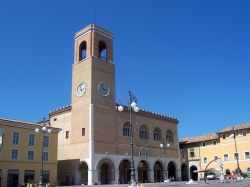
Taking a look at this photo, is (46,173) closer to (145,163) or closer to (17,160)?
(17,160)

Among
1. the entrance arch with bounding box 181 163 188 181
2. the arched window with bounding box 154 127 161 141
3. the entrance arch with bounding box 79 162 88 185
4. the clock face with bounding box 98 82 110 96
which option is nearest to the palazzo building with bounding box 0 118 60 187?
the entrance arch with bounding box 79 162 88 185

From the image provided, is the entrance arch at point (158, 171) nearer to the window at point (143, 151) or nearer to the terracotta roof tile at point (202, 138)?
the window at point (143, 151)

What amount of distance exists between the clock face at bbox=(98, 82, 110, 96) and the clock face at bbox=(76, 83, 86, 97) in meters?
2.34

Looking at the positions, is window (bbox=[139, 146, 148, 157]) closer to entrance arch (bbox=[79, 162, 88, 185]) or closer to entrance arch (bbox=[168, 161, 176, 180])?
entrance arch (bbox=[168, 161, 176, 180])

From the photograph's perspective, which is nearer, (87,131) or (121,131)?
(87,131)

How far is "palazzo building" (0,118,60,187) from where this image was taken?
38.9 metres

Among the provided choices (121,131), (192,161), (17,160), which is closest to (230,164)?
(192,161)

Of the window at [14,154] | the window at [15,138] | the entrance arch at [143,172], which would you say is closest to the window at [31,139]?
the window at [15,138]

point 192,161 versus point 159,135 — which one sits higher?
point 159,135

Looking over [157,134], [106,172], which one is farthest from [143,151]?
[106,172]

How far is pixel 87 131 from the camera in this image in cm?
4641

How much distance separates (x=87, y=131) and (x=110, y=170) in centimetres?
727

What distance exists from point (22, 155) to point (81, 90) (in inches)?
531

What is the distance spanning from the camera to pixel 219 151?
66812 millimetres
